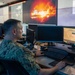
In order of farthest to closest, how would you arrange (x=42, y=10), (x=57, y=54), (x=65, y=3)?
(x=42, y=10), (x=65, y=3), (x=57, y=54)

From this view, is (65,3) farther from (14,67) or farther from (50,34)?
(14,67)

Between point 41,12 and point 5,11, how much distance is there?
2.84m

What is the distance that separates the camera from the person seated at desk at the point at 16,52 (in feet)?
5.19

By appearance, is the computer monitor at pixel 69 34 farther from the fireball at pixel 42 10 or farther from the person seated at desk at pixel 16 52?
the fireball at pixel 42 10

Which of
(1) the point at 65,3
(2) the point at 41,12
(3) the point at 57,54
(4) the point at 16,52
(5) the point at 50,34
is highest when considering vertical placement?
(1) the point at 65,3

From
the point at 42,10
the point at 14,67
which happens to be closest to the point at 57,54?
the point at 14,67

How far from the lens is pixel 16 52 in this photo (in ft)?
5.24

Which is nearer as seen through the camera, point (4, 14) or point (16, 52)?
point (16, 52)

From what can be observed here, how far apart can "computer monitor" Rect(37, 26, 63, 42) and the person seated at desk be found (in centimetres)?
93

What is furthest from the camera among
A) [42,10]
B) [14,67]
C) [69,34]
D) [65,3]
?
[42,10]

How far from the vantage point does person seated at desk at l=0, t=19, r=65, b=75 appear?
5.19 ft

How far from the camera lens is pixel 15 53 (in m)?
1.59

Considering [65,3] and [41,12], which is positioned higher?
[65,3]

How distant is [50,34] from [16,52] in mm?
1260
